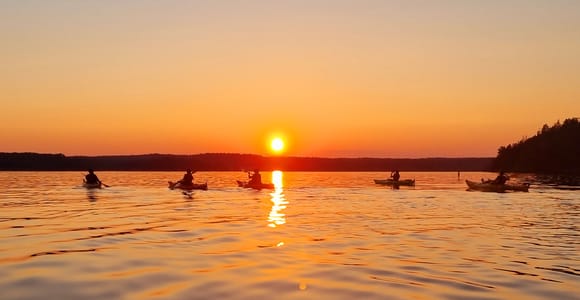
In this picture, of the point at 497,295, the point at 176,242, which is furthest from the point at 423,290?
the point at 176,242

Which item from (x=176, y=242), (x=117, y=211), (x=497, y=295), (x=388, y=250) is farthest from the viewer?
(x=117, y=211)

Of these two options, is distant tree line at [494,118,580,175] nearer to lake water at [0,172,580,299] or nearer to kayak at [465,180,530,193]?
kayak at [465,180,530,193]

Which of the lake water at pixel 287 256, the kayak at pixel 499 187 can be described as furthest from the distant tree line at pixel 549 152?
the lake water at pixel 287 256

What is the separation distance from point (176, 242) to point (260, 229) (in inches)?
213

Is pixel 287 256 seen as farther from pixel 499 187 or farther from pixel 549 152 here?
pixel 549 152

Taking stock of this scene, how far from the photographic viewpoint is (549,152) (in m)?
157

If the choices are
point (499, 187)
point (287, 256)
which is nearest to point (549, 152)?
point (499, 187)

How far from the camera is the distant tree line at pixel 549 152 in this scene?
152 meters

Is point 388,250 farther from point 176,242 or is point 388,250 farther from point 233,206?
point 233,206

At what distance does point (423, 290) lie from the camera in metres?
13.1

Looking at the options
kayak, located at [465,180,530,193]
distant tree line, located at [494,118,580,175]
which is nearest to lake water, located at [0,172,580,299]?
kayak, located at [465,180,530,193]

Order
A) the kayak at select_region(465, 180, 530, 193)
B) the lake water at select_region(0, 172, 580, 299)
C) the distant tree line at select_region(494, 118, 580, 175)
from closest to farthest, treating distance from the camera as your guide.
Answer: the lake water at select_region(0, 172, 580, 299)
the kayak at select_region(465, 180, 530, 193)
the distant tree line at select_region(494, 118, 580, 175)

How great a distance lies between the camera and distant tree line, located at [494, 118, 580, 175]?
15225cm

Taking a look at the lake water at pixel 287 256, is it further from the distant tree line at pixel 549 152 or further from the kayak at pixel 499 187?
the distant tree line at pixel 549 152
